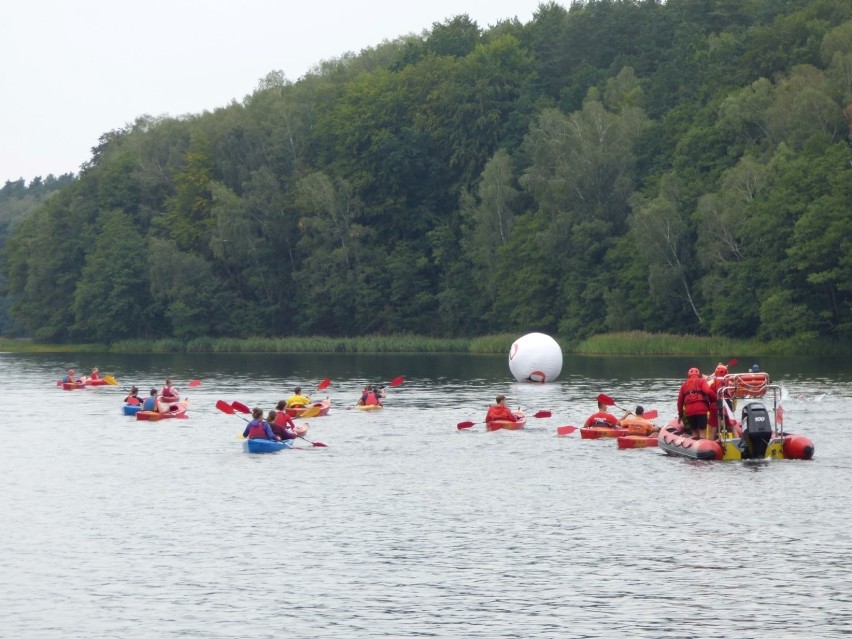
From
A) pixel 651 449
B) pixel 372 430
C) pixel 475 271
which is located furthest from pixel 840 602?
pixel 475 271

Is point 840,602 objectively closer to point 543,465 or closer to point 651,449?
point 543,465

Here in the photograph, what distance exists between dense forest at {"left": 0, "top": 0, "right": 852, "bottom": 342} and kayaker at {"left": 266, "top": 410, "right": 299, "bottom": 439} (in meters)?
50.0

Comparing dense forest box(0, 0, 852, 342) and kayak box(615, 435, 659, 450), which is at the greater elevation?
dense forest box(0, 0, 852, 342)

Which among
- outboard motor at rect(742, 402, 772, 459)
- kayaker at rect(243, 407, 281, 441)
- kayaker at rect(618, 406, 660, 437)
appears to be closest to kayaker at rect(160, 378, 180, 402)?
kayaker at rect(243, 407, 281, 441)

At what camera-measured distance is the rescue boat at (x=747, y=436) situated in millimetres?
33406

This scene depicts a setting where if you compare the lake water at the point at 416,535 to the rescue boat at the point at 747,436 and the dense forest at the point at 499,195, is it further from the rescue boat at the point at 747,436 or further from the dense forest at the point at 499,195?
the dense forest at the point at 499,195

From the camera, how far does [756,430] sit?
3359cm

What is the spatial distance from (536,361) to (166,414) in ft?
66.3

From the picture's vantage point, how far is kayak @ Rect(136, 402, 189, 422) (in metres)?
50.2

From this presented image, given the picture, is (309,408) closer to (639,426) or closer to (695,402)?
(639,426)

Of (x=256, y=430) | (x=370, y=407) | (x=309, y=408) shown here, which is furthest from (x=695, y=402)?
(x=370, y=407)

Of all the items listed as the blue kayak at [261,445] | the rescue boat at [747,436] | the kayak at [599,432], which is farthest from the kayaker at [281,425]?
the rescue boat at [747,436]

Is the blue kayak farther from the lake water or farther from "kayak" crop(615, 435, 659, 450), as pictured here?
"kayak" crop(615, 435, 659, 450)

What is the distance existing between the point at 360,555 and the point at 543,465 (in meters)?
12.4
